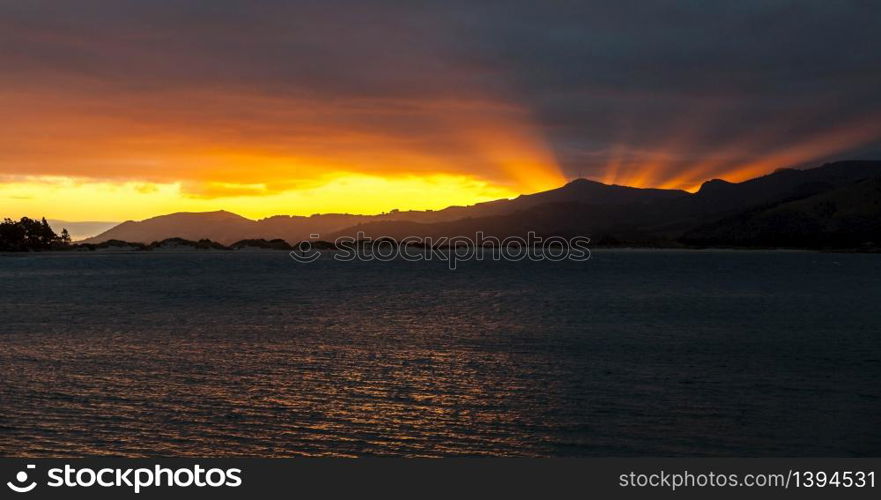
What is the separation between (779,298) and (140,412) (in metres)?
66.5

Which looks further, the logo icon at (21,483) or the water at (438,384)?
the water at (438,384)

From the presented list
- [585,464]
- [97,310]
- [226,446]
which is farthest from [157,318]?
[585,464]

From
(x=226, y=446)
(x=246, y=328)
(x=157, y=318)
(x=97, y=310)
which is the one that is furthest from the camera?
(x=97, y=310)

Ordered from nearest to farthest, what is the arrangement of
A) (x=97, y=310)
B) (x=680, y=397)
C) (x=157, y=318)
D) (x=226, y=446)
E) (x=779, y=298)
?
(x=226, y=446) → (x=680, y=397) → (x=157, y=318) → (x=97, y=310) → (x=779, y=298)

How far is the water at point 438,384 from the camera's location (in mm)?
18641

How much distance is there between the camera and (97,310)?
186 ft

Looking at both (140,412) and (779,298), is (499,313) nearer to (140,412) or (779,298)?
(779,298)

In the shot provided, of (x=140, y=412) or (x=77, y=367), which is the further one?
(x=77, y=367)

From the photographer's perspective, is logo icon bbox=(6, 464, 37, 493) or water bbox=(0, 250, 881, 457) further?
water bbox=(0, 250, 881, 457)

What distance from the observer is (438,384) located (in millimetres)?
25906

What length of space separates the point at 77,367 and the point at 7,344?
9.90 meters

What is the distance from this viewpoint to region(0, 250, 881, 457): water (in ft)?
61.2

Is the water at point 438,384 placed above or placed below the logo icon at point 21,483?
below

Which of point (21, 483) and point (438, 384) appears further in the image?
point (438, 384)
